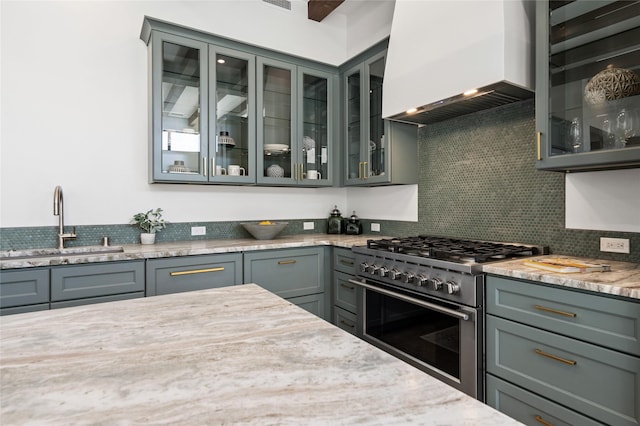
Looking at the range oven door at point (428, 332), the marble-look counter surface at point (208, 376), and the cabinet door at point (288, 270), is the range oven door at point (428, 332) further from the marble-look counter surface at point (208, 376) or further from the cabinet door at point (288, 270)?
the marble-look counter surface at point (208, 376)

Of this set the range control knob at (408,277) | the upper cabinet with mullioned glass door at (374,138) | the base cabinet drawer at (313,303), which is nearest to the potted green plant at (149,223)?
the base cabinet drawer at (313,303)

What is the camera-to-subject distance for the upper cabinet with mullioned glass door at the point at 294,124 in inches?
118

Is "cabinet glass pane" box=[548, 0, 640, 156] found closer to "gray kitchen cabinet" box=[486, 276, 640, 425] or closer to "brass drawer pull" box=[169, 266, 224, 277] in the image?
"gray kitchen cabinet" box=[486, 276, 640, 425]

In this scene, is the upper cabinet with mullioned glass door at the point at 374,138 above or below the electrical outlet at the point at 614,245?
above

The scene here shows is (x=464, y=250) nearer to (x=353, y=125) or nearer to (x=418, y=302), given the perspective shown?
(x=418, y=302)

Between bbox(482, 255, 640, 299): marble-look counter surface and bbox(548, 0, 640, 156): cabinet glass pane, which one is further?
bbox(548, 0, 640, 156): cabinet glass pane

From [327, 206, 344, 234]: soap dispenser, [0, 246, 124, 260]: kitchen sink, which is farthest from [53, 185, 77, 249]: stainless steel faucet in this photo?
[327, 206, 344, 234]: soap dispenser

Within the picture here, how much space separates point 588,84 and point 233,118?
7.62 ft

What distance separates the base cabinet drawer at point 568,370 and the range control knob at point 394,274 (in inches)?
21.4

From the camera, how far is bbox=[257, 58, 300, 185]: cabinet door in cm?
299

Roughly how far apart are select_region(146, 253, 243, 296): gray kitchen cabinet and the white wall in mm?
710

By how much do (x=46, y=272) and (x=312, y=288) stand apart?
1.72 m

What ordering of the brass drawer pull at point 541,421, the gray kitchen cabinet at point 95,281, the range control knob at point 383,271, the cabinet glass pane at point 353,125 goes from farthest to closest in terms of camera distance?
1. the cabinet glass pane at point 353,125
2. the range control knob at point 383,271
3. the gray kitchen cabinet at point 95,281
4. the brass drawer pull at point 541,421

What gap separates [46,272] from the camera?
1940mm
